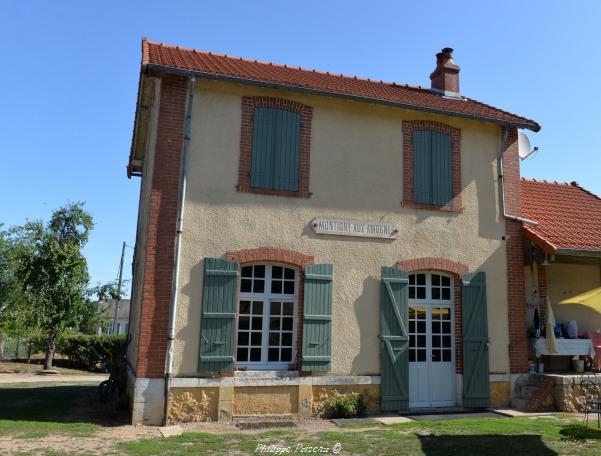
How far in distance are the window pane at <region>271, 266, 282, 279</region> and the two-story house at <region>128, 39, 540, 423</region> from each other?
0.23ft

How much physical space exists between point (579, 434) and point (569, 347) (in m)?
3.45

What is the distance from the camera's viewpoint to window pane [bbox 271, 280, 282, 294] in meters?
9.08

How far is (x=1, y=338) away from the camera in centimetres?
2422

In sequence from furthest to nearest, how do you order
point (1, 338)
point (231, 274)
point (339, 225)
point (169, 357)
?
point (1, 338) < point (339, 225) < point (231, 274) < point (169, 357)

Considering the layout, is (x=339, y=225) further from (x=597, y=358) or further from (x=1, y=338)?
(x=1, y=338)

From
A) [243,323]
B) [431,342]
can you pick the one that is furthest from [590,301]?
[243,323]

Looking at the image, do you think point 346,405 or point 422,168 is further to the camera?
point 422,168

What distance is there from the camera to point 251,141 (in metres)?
9.19

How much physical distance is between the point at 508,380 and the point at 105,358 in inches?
697

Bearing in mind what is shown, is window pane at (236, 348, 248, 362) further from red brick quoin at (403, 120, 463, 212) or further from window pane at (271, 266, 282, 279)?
red brick quoin at (403, 120, 463, 212)

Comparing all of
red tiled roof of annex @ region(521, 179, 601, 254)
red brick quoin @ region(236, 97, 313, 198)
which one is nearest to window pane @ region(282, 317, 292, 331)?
red brick quoin @ region(236, 97, 313, 198)

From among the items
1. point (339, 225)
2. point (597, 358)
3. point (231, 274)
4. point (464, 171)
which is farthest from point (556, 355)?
point (231, 274)

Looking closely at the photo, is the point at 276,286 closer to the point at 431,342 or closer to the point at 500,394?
the point at 431,342

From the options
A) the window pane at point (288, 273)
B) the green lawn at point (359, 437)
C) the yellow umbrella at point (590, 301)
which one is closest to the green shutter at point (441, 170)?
the window pane at point (288, 273)
